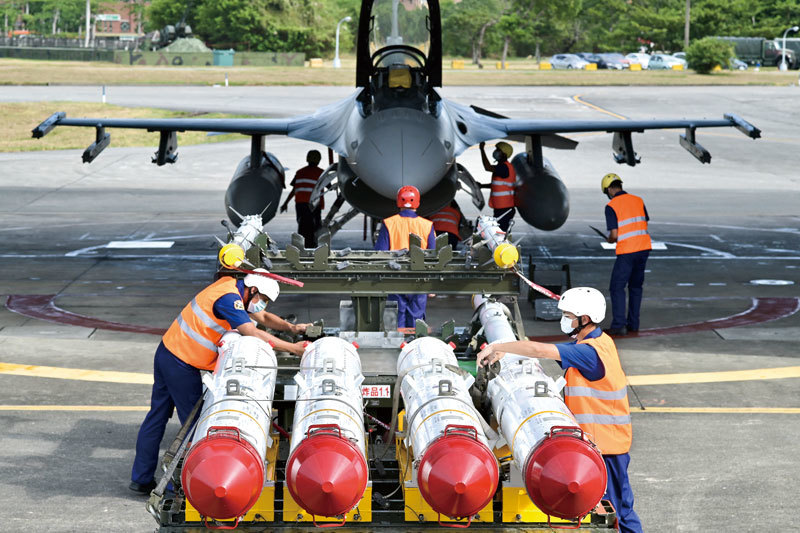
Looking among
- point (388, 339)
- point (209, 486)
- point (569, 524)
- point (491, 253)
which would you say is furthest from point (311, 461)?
point (491, 253)

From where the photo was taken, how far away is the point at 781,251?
802 inches

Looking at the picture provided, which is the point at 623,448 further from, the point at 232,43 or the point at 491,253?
the point at 232,43

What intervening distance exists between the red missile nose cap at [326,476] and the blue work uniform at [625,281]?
910cm

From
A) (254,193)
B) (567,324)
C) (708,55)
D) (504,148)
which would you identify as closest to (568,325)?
(567,324)

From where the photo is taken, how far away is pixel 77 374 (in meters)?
12.2

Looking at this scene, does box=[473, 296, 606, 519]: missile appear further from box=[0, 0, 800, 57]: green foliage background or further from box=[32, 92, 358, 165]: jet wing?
box=[0, 0, 800, 57]: green foliage background

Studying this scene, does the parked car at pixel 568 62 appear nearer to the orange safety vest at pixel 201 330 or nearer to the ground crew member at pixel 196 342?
the ground crew member at pixel 196 342

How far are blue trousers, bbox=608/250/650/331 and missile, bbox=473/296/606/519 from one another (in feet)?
25.2

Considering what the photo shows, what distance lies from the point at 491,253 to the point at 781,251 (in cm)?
1307

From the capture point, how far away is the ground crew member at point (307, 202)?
18.7m

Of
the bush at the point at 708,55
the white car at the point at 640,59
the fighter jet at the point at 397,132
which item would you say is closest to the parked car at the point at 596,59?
the white car at the point at 640,59

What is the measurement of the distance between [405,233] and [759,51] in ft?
283

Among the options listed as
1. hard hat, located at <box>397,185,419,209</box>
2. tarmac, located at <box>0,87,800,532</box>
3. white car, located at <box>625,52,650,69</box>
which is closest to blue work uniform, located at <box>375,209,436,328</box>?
hard hat, located at <box>397,185,419,209</box>

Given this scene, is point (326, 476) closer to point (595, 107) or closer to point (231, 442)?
point (231, 442)
